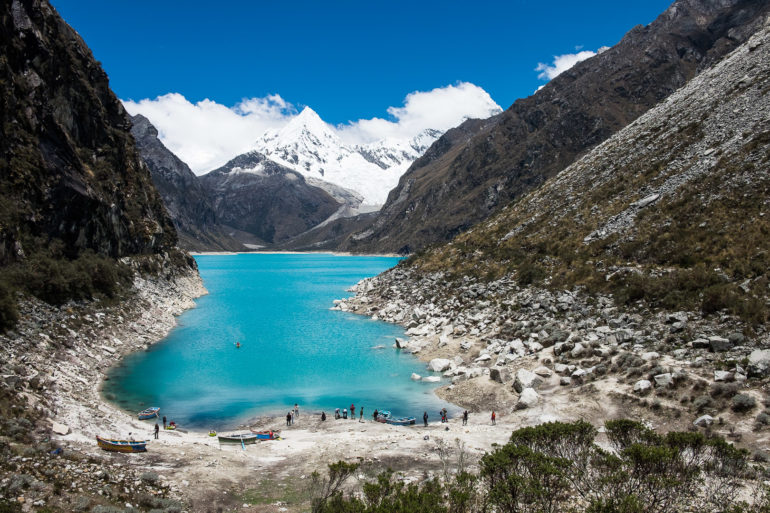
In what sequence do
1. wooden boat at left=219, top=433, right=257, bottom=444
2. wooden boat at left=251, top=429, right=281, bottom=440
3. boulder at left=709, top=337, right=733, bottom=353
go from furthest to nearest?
boulder at left=709, top=337, right=733, bottom=353 < wooden boat at left=251, top=429, right=281, bottom=440 < wooden boat at left=219, top=433, right=257, bottom=444

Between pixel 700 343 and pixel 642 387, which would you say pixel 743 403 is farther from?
pixel 700 343

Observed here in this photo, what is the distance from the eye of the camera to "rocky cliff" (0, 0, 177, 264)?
48.4 metres

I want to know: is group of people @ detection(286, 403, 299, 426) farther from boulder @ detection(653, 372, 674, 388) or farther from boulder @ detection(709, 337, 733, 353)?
boulder @ detection(709, 337, 733, 353)

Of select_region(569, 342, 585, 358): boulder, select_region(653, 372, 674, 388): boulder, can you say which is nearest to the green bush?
select_region(569, 342, 585, 358): boulder

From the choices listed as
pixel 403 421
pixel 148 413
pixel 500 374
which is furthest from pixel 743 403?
pixel 148 413

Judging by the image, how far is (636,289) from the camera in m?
42.1

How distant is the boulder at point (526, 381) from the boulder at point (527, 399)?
1.91 metres

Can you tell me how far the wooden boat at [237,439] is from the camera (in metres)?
28.7

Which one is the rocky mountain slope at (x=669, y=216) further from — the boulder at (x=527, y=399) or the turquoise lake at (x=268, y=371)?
the turquoise lake at (x=268, y=371)

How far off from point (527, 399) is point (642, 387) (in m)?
7.42

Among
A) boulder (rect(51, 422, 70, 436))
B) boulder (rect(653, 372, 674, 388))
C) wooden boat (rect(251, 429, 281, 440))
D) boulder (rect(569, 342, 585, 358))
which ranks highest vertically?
boulder (rect(569, 342, 585, 358))

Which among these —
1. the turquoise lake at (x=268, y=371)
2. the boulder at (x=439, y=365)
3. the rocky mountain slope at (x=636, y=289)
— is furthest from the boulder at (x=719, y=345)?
the boulder at (x=439, y=365)

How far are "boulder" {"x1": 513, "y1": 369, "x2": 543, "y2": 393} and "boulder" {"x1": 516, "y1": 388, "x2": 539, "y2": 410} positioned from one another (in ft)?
6.26

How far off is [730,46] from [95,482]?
199m
